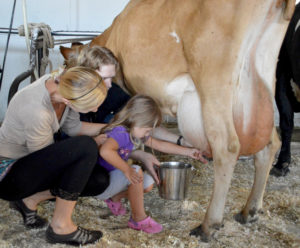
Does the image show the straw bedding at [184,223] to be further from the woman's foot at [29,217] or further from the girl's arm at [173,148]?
the girl's arm at [173,148]

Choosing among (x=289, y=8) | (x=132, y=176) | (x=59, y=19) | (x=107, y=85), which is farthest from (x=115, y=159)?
(x=59, y=19)

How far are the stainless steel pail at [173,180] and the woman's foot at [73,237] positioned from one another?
0.49 m

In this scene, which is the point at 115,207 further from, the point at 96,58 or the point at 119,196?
the point at 96,58

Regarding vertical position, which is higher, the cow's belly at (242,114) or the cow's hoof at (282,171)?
the cow's belly at (242,114)

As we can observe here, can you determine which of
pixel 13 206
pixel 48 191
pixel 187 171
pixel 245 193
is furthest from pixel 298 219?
pixel 13 206

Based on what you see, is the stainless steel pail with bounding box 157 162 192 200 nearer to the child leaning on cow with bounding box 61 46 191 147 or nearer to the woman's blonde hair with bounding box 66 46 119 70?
the child leaning on cow with bounding box 61 46 191 147

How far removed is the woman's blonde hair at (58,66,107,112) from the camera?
1.56m

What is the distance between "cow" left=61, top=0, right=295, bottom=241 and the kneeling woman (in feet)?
1.67

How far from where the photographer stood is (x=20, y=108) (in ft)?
5.29

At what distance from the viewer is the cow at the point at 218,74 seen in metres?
1.75

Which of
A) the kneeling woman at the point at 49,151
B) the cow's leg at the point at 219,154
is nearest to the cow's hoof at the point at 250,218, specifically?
the cow's leg at the point at 219,154

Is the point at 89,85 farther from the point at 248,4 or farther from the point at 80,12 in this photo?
the point at 80,12

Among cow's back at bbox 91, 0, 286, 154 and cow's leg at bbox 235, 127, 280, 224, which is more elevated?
cow's back at bbox 91, 0, 286, 154

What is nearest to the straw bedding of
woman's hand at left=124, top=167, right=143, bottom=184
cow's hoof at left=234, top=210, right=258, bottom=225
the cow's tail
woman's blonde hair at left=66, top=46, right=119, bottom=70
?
cow's hoof at left=234, top=210, right=258, bottom=225
